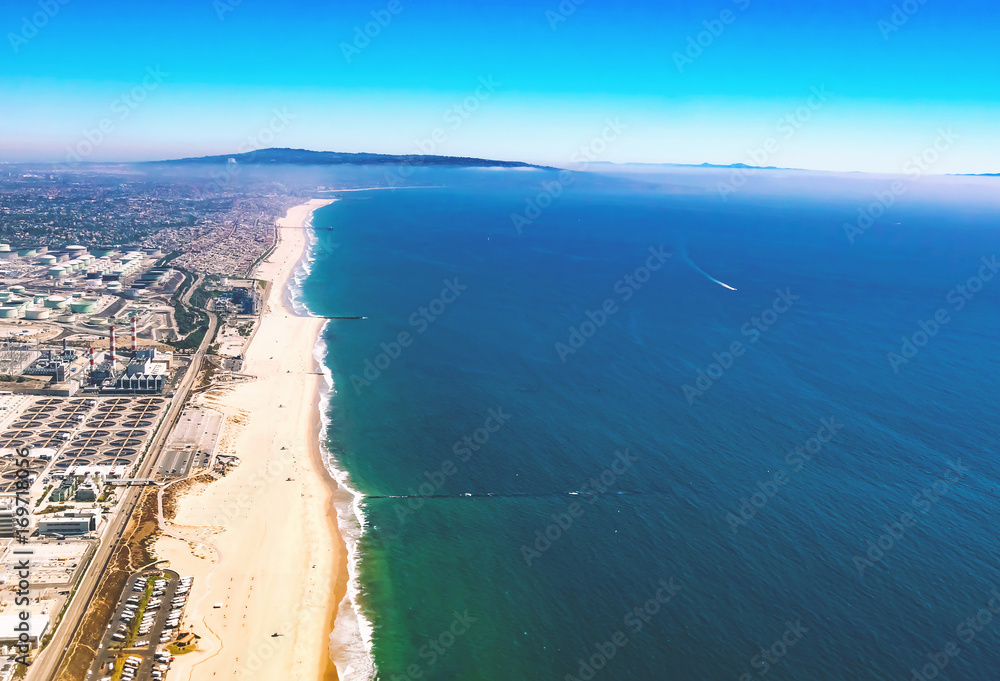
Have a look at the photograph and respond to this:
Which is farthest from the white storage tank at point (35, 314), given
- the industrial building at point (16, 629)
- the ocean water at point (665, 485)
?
the industrial building at point (16, 629)

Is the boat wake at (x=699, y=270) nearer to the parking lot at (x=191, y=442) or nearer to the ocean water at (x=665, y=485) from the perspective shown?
the ocean water at (x=665, y=485)

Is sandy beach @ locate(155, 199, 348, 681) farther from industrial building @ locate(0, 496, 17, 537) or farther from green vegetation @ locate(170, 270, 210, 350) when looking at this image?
green vegetation @ locate(170, 270, 210, 350)

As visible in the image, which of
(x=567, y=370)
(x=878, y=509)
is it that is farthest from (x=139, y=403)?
(x=878, y=509)

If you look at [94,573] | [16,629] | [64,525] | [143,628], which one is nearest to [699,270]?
[64,525]

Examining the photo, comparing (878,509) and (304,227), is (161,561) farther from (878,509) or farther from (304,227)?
(304,227)

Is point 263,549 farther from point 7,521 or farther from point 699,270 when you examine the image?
point 699,270
